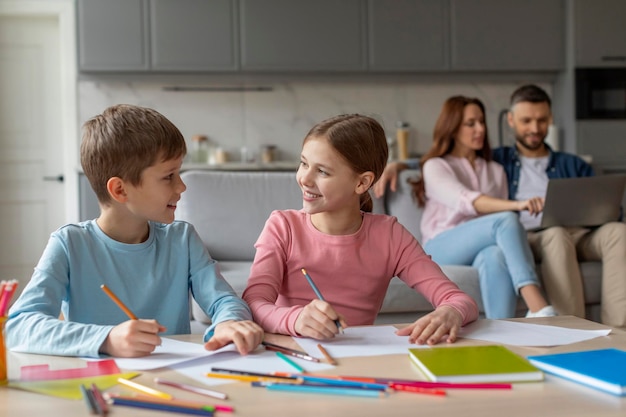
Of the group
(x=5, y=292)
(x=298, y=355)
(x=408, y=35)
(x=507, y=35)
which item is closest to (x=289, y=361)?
(x=298, y=355)

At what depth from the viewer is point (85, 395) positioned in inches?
31.8

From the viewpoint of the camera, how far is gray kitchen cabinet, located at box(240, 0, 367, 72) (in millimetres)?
4918

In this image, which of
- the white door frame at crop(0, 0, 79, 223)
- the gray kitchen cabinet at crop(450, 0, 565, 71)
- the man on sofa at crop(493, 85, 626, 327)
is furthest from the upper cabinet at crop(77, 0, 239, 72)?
the man on sofa at crop(493, 85, 626, 327)

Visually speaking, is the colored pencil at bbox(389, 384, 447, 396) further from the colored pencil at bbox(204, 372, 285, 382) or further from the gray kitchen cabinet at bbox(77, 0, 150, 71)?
the gray kitchen cabinet at bbox(77, 0, 150, 71)

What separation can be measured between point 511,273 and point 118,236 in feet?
5.39

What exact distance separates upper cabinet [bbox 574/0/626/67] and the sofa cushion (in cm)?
320

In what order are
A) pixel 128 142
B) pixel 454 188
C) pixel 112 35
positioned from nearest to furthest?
1. pixel 128 142
2. pixel 454 188
3. pixel 112 35

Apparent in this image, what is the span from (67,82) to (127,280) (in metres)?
4.05

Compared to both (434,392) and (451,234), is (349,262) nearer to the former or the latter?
(434,392)

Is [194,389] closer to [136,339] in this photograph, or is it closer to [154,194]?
[136,339]

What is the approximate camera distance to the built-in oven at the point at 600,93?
5.20m

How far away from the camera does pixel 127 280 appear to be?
1348 millimetres

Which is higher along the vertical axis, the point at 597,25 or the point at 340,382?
the point at 597,25

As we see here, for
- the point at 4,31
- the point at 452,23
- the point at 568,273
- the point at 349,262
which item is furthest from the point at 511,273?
the point at 4,31
